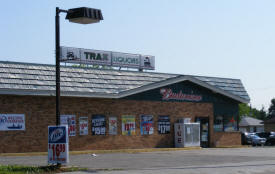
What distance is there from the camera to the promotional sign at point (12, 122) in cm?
2723

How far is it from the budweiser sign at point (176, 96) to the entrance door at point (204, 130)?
62.3 inches

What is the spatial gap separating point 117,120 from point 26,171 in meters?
16.2

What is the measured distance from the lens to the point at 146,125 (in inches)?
1342

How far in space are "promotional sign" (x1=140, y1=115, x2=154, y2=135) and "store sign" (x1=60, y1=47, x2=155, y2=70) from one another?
196 inches

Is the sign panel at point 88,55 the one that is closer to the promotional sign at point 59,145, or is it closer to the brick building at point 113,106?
the brick building at point 113,106

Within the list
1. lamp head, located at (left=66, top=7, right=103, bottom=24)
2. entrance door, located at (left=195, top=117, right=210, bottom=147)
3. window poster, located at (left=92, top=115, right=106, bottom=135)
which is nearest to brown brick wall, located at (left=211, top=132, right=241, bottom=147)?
entrance door, located at (left=195, top=117, right=210, bottom=147)

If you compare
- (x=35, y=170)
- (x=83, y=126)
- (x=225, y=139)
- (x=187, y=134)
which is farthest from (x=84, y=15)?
(x=225, y=139)

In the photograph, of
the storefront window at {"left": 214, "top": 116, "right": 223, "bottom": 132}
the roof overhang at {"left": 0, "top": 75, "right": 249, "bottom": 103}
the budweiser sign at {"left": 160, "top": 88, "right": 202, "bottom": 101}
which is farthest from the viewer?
the storefront window at {"left": 214, "top": 116, "right": 223, "bottom": 132}

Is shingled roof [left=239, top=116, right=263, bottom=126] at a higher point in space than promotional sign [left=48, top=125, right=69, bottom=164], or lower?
lower

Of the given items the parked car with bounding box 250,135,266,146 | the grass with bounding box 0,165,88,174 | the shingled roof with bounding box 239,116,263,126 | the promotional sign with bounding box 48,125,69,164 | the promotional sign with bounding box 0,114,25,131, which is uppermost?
the promotional sign with bounding box 0,114,25,131

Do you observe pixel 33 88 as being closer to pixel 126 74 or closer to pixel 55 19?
pixel 126 74

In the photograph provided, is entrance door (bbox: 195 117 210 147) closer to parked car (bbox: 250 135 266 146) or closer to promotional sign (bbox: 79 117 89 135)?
promotional sign (bbox: 79 117 89 135)

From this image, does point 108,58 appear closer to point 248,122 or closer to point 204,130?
point 204,130

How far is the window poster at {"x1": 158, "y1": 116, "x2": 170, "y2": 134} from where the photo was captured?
A: 34.9m
